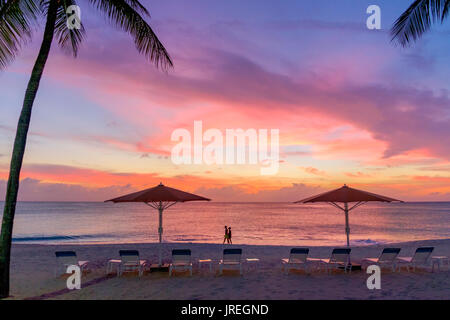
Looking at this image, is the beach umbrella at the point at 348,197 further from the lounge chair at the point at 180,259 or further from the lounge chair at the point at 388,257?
the lounge chair at the point at 180,259

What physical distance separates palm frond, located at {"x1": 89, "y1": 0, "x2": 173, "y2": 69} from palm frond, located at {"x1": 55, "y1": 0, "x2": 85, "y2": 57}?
2.71 ft

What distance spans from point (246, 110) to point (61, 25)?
13.2 metres

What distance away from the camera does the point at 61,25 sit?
8.72 m

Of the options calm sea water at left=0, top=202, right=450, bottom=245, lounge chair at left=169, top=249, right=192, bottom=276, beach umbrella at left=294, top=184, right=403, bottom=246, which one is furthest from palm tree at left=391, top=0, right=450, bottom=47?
calm sea water at left=0, top=202, right=450, bottom=245

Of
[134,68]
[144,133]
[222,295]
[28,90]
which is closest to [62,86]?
[134,68]

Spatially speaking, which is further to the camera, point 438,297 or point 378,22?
point 378,22

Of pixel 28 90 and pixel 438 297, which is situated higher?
pixel 28 90

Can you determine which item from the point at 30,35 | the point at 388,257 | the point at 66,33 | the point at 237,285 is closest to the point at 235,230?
the point at 388,257

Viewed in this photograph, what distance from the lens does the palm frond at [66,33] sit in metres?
8.56

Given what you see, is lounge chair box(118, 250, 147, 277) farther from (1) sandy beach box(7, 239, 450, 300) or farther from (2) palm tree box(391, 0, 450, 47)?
(2) palm tree box(391, 0, 450, 47)

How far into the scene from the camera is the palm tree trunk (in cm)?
754

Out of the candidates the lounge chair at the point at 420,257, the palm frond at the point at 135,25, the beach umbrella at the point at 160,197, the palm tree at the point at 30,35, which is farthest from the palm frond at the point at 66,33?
the lounge chair at the point at 420,257
